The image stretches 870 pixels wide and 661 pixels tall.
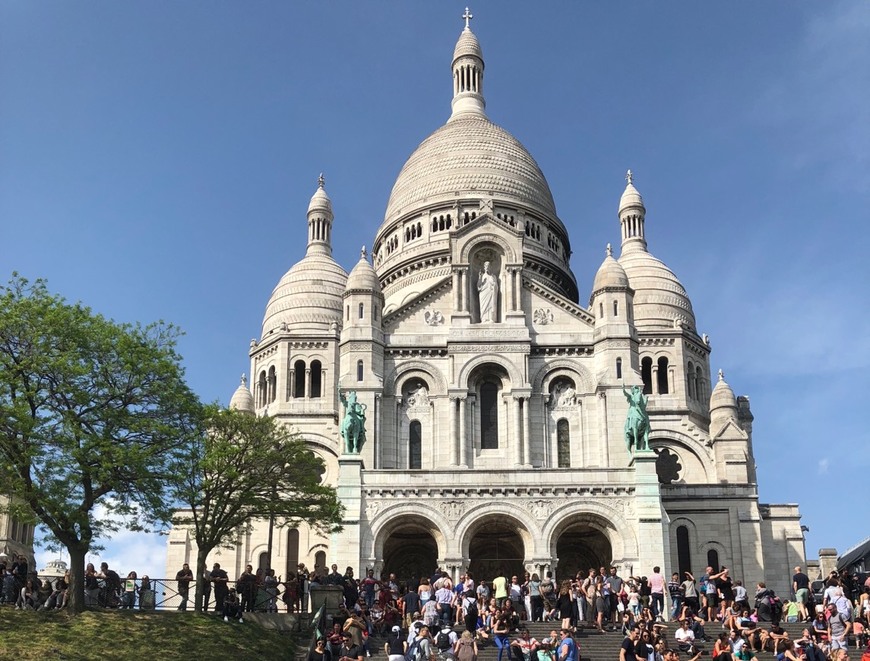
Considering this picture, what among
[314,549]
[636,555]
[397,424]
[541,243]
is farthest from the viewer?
[541,243]

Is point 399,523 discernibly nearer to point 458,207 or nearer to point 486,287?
point 486,287

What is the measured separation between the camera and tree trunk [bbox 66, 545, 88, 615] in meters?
33.7

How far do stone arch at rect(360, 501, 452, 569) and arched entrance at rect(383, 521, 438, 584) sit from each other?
3.28m

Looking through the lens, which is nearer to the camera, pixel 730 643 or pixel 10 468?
pixel 730 643

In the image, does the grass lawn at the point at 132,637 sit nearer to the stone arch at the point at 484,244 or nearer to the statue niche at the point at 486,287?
the statue niche at the point at 486,287

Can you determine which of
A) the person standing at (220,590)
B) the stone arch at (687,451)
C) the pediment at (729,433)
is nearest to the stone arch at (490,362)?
the stone arch at (687,451)

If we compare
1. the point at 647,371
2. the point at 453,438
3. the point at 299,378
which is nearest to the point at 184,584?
the point at 453,438

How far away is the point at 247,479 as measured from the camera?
4372 centimetres

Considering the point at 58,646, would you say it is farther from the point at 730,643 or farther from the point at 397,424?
the point at 397,424

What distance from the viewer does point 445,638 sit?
31.2 meters

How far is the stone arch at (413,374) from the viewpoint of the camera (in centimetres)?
5462

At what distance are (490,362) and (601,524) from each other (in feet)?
32.9

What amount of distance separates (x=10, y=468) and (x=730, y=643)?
793 inches

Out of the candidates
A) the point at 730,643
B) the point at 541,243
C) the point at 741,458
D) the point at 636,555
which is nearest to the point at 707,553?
the point at 741,458
